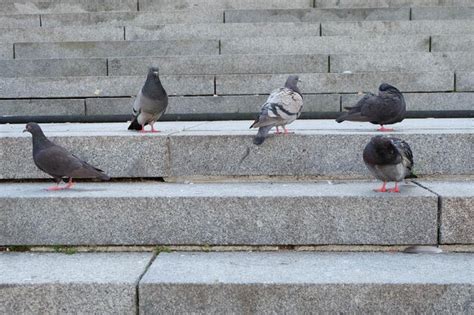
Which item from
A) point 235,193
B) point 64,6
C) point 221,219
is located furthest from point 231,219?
point 64,6

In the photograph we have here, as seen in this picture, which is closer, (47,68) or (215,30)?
(47,68)

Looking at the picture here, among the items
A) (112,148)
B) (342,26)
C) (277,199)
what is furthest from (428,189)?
(342,26)

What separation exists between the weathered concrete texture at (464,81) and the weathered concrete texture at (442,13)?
2397 millimetres

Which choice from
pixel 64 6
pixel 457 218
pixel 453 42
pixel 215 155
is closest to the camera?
pixel 457 218

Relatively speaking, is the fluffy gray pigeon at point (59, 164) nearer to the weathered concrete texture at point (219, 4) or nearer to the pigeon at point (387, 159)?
the pigeon at point (387, 159)

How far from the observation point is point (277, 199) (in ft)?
12.7

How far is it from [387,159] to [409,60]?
4462mm

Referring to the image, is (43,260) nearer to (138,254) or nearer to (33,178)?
(138,254)

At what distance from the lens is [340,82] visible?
7594 millimetres

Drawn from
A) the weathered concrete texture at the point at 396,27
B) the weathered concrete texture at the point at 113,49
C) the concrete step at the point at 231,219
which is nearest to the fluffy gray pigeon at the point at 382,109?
the concrete step at the point at 231,219

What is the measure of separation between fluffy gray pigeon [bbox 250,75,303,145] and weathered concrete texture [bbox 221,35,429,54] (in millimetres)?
3652

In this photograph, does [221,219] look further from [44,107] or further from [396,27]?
[396,27]

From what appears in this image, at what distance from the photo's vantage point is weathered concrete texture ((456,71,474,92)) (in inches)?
297

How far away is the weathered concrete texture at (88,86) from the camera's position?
25.3 feet
